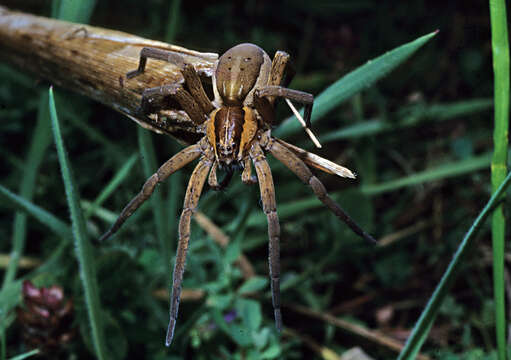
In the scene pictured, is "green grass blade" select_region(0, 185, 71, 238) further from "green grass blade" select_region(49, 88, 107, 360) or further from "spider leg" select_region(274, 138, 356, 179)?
"spider leg" select_region(274, 138, 356, 179)

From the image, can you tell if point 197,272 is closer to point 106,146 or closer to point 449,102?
point 106,146

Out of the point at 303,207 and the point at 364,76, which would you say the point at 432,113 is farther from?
the point at 364,76

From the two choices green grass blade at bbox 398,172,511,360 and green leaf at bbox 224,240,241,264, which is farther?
green leaf at bbox 224,240,241,264

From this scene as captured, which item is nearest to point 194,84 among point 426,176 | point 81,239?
point 81,239

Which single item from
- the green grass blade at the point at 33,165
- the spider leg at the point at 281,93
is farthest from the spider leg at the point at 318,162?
the green grass blade at the point at 33,165

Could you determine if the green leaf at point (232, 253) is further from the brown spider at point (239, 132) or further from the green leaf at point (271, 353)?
Answer: the brown spider at point (239, 132)

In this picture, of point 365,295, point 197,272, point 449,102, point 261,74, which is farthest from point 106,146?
point 449,102

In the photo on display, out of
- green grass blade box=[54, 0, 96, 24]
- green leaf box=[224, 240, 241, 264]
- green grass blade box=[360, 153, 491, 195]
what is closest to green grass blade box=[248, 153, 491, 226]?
green grass blade box=[360, 153, 491, 195]

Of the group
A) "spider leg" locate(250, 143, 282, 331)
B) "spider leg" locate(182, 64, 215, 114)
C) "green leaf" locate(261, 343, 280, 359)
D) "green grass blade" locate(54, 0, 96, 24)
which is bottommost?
"green leaf" locate(261, 343, 280, 359)
